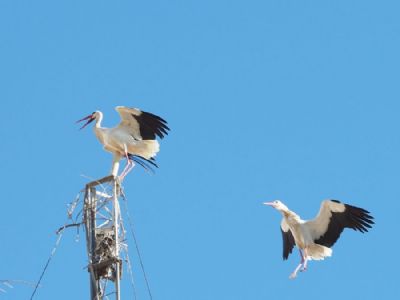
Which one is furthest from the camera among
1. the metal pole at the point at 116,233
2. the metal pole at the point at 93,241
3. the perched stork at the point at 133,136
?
the perched stork at the point at 133,136

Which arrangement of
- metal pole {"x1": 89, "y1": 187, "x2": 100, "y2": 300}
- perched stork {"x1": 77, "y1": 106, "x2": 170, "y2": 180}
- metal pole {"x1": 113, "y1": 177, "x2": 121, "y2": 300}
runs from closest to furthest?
1. metal pole {"x1": 113, "y1": 177, "x2": 121, "y2": 300}
2. metal pole {"x1": 89, "y1": 187, "x2": 100, "y2": 300}
3. perched stork {"x1": 77, "y1": 106, "x2": 170, "y2": 180}

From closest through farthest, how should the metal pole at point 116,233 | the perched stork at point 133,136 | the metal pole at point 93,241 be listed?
the metal pole at point 116,233 → the metal pole at point 93,241 → the perched stork at point 133,136

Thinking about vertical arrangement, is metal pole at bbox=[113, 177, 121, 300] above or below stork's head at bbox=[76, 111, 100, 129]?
below

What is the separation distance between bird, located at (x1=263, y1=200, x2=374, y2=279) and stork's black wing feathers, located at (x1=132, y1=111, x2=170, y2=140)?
337 cm

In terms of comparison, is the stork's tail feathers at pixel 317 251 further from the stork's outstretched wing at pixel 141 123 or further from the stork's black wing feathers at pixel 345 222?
the stork's outstretched wing at pixel 141 123

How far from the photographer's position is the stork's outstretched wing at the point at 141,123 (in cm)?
2928

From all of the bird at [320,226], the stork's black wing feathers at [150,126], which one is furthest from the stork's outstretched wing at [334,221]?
the stork's black wing feathers at [150,126]

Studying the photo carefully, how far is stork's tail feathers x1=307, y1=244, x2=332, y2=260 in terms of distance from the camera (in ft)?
102

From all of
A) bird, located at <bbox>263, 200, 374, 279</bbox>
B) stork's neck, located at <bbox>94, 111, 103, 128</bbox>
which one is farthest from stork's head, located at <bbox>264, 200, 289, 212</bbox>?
stork's neck, located at <bbox>94, 111, 103, 128</bbox>

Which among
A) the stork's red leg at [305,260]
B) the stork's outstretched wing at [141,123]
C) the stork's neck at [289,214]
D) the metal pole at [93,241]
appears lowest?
the metal pole at [93,241]

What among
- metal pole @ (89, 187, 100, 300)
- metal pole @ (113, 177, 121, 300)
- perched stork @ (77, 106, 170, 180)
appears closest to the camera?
metal pole @ (113, 177, 121, 300)

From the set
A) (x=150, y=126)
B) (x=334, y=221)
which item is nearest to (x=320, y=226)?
(x=334, y=221)

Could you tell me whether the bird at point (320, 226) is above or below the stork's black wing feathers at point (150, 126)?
below

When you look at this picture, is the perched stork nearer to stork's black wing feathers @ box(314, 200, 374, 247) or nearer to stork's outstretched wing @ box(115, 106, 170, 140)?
stork's outstretched wing @ box(115, 106, 170, 140)
